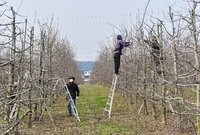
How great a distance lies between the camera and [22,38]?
8.33m

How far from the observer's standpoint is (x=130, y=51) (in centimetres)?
1277

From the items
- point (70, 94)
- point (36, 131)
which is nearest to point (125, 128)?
point (36, 131)

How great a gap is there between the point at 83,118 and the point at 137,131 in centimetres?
314

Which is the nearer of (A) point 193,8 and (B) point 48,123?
(A) point 193,8

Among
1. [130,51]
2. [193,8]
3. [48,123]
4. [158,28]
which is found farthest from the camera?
[130,51]

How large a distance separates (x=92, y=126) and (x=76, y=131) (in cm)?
77

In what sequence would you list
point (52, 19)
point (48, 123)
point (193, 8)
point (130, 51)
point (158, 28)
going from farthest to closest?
1. point (52, 19)
2. point (130, 51)
3. point (48, 123)
4. point (158, 28)
5. point (193, 8)

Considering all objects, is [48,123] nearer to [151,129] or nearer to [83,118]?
[83,118]

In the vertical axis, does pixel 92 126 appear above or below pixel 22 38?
below

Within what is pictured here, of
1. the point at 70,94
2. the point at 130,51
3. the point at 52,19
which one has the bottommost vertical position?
the point at 70,94

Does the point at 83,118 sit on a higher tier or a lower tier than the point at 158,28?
lower

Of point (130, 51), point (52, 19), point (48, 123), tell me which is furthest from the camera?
point (52, 19)

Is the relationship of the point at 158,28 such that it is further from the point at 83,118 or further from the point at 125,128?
the point at 83,118

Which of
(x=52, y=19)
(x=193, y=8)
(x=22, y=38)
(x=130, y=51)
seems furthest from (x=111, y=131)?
(x=52, y=19)
